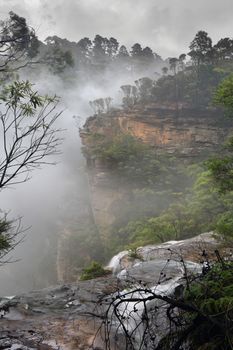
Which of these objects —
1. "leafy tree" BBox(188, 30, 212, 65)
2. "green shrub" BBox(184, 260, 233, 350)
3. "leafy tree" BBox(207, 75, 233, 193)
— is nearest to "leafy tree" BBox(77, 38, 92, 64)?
"leafy tree" BBox(188, 30, 212, 65)

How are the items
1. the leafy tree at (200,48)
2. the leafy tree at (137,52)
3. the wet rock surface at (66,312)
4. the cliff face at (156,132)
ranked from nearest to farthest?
the wet rock surface at (66,312) → the cliff face at (156,132) → the leafy tree at (200,48) → the leafy tree at (137,52)

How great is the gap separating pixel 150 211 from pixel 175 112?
12.5 m

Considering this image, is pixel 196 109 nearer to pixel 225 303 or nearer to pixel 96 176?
pixel 96 176

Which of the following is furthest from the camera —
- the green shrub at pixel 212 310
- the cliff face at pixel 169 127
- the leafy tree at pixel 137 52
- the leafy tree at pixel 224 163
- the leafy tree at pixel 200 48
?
the leafy tree at pixel 137 52

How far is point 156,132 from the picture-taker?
33.7m

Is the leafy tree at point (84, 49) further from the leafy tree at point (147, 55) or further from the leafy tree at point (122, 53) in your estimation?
the leafy tree at point (147, 55)

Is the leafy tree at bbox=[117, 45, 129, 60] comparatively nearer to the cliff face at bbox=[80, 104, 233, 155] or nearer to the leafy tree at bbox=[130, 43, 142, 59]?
the leafy tree at bbox=[130, 43, 142, 59]

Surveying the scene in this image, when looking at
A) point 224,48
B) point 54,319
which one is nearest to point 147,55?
point 224,48

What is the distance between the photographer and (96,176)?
1197 inches

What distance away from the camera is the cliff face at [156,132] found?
99.2 ft

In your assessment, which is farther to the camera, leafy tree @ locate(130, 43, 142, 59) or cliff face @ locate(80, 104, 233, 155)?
leafy tree @ locate(130, 43, 142, 59)

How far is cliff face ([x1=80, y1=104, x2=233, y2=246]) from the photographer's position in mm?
30234

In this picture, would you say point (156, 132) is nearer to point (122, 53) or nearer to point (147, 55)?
point (147, 55)

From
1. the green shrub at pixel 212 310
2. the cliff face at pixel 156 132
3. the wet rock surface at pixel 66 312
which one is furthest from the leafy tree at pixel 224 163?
the cliff face at pixel 156 132
